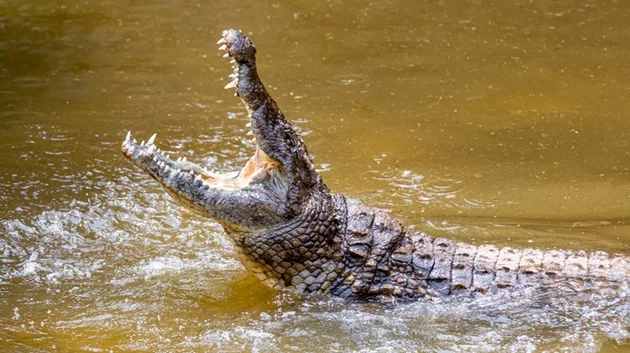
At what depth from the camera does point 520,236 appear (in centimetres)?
636

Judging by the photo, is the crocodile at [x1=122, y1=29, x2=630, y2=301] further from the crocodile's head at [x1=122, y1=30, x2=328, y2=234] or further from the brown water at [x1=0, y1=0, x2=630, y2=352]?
the brown water at [x1=0, y1=0, x2=630, y2=352]

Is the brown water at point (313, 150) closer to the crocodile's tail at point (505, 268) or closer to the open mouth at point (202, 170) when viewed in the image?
the crocodile's tail at point (505, 268)

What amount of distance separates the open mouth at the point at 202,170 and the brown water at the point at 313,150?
2.70 ft

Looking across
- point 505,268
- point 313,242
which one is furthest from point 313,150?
point 505,268

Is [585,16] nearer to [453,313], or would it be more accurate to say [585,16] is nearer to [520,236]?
[520,236]

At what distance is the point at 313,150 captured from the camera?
7.80m

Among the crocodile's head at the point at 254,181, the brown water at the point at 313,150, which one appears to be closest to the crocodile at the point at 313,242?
the crocodile's head at the point at 254,181

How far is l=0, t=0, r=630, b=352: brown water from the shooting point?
16.7 ft

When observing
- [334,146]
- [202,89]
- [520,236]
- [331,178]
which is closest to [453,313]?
[520,236]

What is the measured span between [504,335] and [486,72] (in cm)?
513

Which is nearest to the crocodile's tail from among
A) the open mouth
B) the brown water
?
the brown water

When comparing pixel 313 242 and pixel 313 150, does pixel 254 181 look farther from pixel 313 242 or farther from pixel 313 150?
pixel 313 150

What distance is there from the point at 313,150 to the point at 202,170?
2578 millimetres

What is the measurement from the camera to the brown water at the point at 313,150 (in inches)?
201
